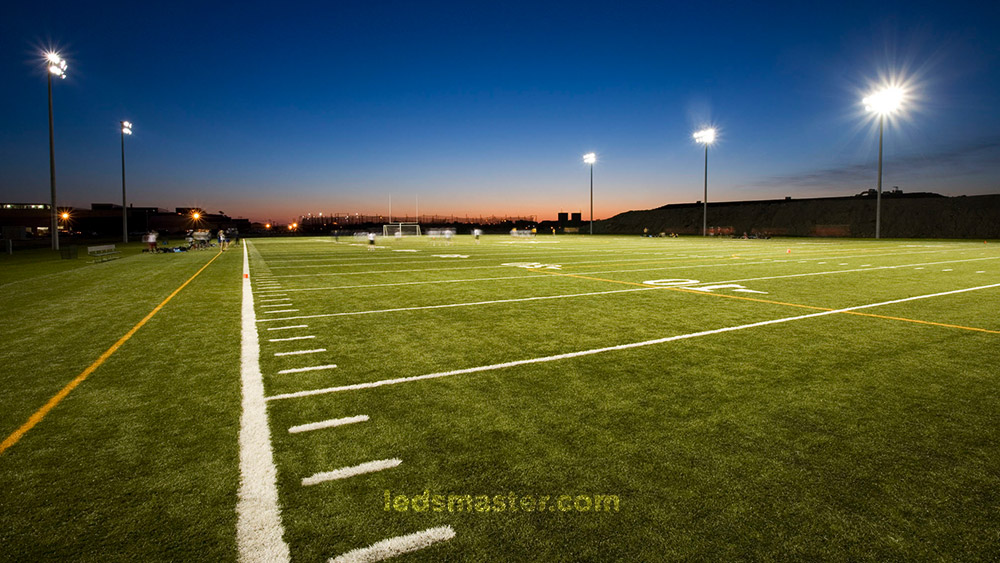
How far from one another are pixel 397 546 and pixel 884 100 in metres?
49.0

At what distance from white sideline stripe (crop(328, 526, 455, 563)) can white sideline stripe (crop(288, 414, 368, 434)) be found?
163cm

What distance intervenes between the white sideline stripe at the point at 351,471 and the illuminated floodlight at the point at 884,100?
158 ft

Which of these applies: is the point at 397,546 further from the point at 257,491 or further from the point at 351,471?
the point at 257,491

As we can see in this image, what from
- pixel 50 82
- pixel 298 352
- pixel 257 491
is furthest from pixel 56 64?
pixel 257 491

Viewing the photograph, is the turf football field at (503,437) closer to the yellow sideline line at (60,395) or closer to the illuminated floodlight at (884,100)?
the yellow sideline line at (60,395)

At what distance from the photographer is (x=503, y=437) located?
144 inches

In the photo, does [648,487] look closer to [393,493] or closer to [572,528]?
[572,528]

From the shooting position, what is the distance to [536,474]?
3.11 meters

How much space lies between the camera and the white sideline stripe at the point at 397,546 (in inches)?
93.0

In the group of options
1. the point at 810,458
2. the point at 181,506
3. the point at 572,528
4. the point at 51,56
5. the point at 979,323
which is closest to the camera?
the point at 572,528

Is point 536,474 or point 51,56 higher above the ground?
point 51,56

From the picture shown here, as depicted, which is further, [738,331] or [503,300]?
[503,300]

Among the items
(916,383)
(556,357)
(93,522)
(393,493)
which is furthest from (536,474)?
(916,383)

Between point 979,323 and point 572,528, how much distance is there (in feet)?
27.6
